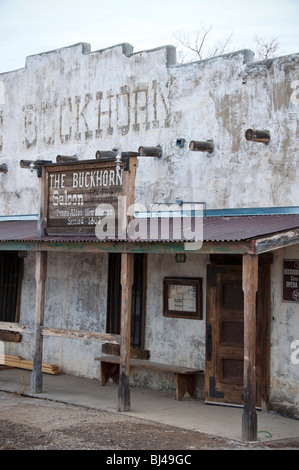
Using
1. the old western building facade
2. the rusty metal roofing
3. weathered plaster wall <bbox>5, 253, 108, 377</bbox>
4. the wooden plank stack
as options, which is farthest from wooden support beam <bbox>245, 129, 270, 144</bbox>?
the wooden plank stack

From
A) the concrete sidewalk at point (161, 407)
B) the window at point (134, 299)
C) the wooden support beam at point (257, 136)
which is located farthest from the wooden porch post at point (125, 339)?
the wooden support beam at point (257, 136)

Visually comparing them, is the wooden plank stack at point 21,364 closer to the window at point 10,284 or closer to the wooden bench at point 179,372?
the window at point 10,284

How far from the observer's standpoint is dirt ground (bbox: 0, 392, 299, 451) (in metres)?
9.20

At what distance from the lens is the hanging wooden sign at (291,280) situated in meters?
11.1

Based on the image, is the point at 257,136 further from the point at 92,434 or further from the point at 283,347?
the point at 92,434

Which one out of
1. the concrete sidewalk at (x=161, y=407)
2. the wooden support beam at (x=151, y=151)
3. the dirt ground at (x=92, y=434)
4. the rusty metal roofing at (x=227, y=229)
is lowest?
the dirt ground at (x=92, y=434)

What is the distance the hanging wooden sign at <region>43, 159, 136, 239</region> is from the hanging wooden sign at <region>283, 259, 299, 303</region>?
7.90 feet

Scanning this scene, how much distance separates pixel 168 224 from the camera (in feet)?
40.0

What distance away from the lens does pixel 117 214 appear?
1144 cm

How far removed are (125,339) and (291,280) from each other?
8.20ft

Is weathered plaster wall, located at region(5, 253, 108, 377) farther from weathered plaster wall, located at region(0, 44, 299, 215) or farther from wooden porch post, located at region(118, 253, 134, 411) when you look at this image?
wooden porch post, located at region(118, 253, 134, 411)

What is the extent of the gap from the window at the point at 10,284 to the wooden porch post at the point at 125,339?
16.9 feet

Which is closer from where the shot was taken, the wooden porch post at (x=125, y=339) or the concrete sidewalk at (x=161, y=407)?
the concrete sidewalk at (x=161, y=407)
